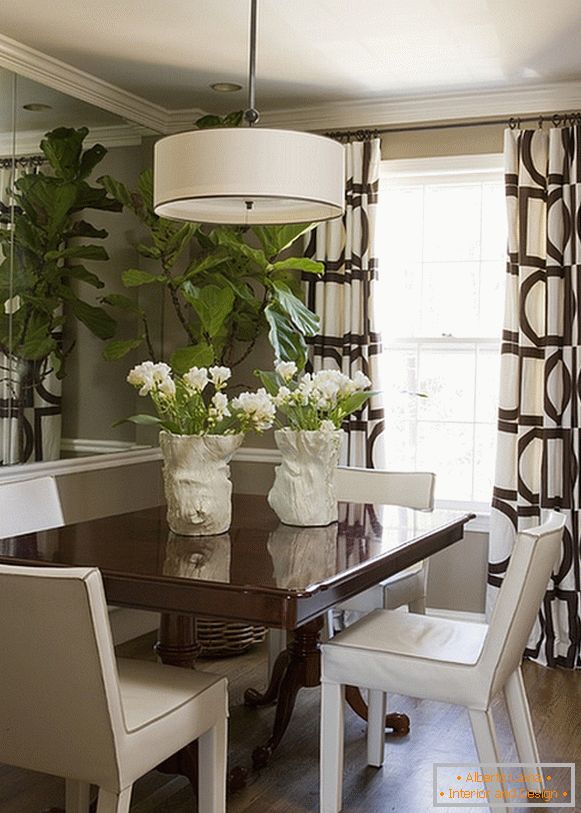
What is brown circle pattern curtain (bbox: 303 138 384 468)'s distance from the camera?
16.9ft

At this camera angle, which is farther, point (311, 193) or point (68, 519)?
point (68, 519)

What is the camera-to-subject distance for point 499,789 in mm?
2727

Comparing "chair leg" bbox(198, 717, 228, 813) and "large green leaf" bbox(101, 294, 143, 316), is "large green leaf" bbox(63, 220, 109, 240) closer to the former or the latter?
"large green leaf" bbox(101, 294, 143, 316)

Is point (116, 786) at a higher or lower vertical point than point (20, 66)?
lower

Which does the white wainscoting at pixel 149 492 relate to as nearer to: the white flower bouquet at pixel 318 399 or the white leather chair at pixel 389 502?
the white leather chair at pixel 389 502

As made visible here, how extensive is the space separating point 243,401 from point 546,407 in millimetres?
2189

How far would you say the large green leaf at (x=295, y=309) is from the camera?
4.89 m

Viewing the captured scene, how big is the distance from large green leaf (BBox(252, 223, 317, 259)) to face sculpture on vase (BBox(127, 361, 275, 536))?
1.97 metres

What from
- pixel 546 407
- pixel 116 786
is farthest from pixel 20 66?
pixel 116 786

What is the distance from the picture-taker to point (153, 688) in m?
2.60

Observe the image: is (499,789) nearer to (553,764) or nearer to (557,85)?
(553,764)

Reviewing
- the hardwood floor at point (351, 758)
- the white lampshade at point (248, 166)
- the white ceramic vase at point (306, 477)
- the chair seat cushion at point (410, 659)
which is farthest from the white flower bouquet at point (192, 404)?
the hardwood floor at point (351, 758)

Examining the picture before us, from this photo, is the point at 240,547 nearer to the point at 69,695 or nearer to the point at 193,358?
the point at 69,695

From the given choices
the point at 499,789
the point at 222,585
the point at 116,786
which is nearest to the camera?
the point at 116,786
